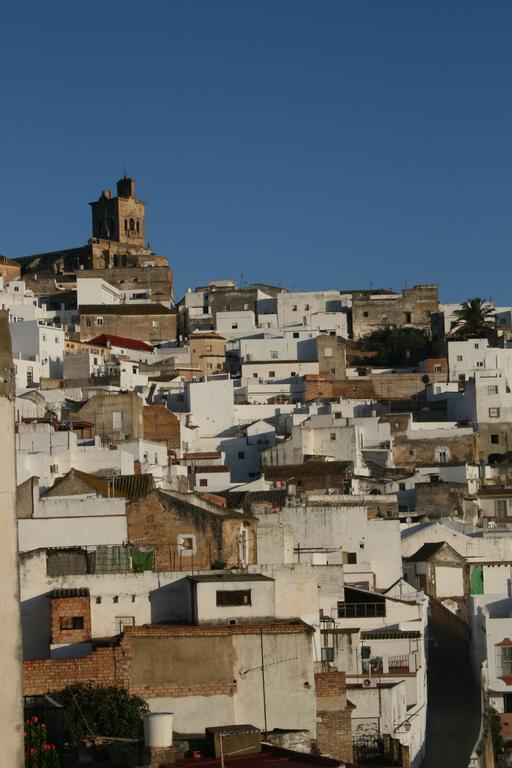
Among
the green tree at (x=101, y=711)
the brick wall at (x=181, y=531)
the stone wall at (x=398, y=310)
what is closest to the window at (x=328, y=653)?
Result: the brick wall at (x=181, y=531)

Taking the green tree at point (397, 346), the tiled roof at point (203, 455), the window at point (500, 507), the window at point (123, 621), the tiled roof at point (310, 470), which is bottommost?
the window at point (123, 621)

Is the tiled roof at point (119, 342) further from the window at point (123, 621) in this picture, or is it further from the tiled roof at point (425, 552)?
the window at point (123, 621)

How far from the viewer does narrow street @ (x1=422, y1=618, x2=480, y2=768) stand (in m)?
28.9

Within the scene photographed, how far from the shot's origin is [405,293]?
91.1 metres

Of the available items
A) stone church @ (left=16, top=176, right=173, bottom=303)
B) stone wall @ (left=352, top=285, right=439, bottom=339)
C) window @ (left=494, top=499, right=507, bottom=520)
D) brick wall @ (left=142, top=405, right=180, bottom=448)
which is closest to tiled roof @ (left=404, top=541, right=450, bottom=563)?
window @ (left=494, top=499, right=507, bottom=520)

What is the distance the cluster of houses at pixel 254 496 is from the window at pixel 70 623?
1.4 inches

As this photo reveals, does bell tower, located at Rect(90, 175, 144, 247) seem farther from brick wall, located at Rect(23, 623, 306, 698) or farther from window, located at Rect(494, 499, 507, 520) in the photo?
brick wall, located at Rect(23, 623, 306, 698)

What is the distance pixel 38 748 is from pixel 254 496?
31.8 m

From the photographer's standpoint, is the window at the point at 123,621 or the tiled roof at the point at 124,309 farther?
the tiled roof at the point at 124,309

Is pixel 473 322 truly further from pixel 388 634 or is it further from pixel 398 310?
pixel 388 634

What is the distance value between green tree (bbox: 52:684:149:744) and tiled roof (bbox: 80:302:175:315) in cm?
6609

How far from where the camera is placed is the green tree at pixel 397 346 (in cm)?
8288

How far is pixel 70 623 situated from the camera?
82.2 feet

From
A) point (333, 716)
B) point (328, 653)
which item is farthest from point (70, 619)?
point (328, 653)
